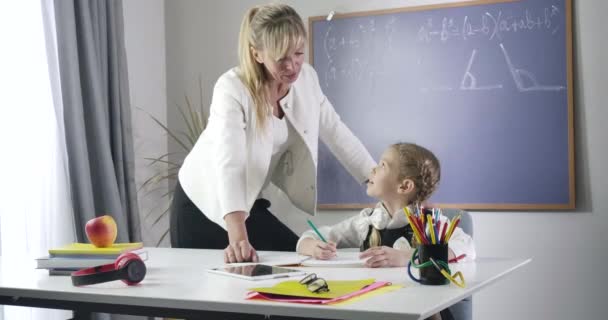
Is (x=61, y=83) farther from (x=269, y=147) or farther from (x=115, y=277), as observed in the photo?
(x=115, y=277)

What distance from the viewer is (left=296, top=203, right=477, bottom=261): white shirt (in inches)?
78.3

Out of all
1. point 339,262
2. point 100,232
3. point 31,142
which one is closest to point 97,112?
point 31,142

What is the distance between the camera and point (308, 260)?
2.06 meters

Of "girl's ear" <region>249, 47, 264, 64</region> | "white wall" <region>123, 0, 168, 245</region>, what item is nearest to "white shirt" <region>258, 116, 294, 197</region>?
"girl's ear" <region>249, 47, 264, 64</region>

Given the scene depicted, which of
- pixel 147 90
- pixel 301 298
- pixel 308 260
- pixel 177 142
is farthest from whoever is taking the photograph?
pixel 177 142

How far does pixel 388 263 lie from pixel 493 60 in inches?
76.5

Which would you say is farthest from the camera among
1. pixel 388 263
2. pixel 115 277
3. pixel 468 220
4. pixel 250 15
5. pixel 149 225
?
pixel 149 225

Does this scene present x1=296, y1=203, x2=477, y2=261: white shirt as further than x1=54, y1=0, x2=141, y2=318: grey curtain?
No

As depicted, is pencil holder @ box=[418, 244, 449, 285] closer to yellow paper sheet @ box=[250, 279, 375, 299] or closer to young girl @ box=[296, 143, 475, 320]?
yellow paper sheet @ box=[250, 279, 375, 299]

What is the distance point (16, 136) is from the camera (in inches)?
130

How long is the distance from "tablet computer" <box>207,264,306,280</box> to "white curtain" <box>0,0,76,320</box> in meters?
1.68

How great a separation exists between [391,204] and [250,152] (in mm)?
498

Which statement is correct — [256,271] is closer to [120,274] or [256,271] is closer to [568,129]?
[120,274]

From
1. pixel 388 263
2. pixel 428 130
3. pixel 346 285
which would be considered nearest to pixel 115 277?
pixel 346 285
